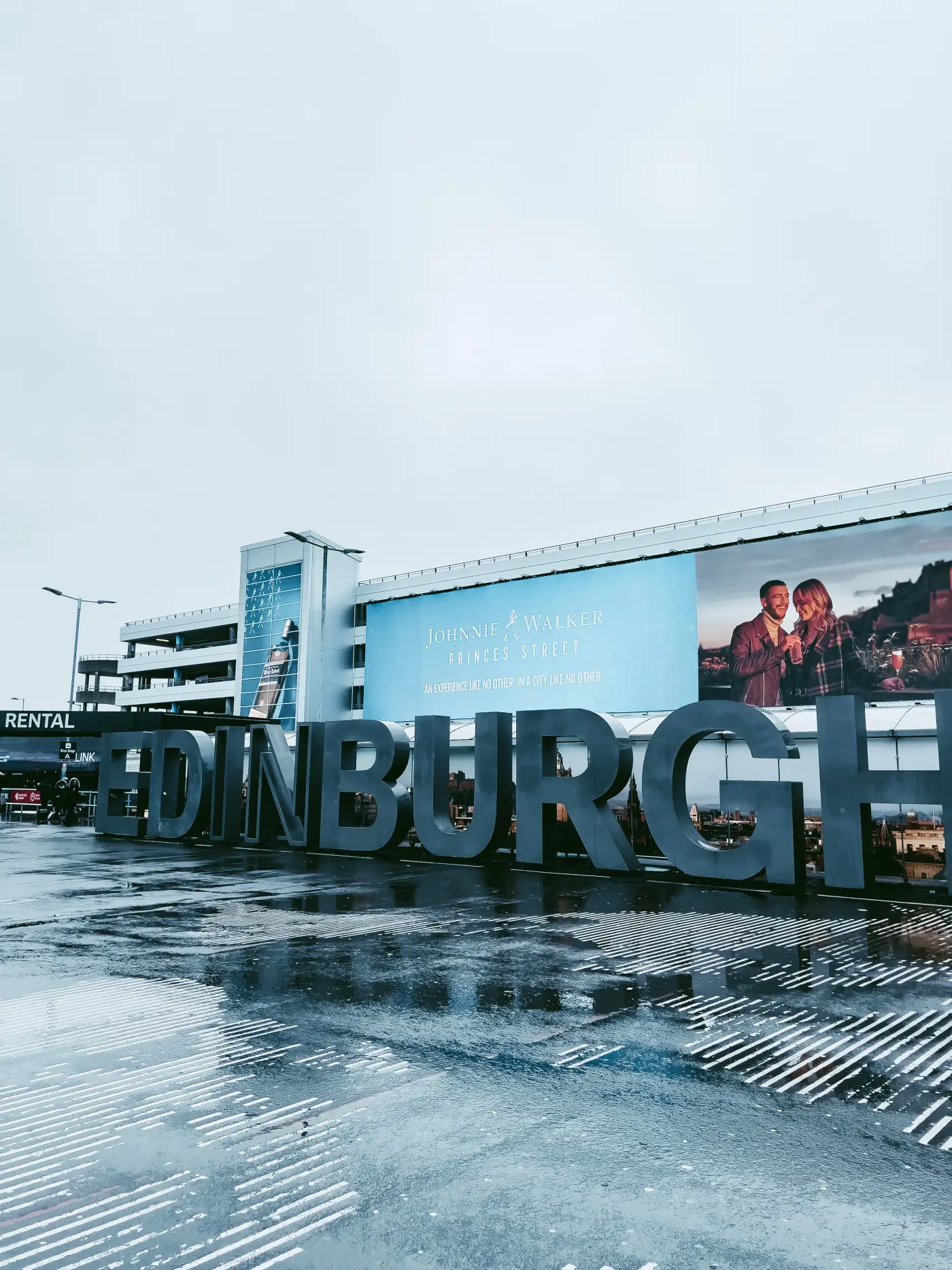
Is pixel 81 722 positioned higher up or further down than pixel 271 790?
higher up

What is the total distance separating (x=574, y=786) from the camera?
19.5 metres

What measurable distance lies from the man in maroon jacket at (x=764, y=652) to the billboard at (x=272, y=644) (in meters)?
26.7

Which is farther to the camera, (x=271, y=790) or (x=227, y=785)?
(x=227, y=785)

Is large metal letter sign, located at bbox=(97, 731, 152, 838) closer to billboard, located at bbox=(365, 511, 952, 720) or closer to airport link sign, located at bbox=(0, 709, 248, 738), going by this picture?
airport link sign, located at bbox=(0, 709, 248, 738)

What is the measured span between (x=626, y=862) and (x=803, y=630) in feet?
64.4

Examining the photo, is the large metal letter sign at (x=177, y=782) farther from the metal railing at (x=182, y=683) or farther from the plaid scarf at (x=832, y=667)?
the metal railing at (x=182, y=683)

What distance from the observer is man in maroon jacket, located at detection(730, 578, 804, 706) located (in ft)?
117

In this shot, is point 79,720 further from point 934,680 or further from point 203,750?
point 934,680

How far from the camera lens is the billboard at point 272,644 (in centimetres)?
5316

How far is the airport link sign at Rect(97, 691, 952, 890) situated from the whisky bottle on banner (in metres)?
22.7

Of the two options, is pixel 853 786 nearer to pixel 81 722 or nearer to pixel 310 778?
pixel 310 778

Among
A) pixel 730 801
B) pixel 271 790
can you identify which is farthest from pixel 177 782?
pixel 730 801

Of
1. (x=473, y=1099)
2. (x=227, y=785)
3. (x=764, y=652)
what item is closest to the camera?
(x=473, y=1099)

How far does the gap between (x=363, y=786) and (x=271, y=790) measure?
4.14 meters
